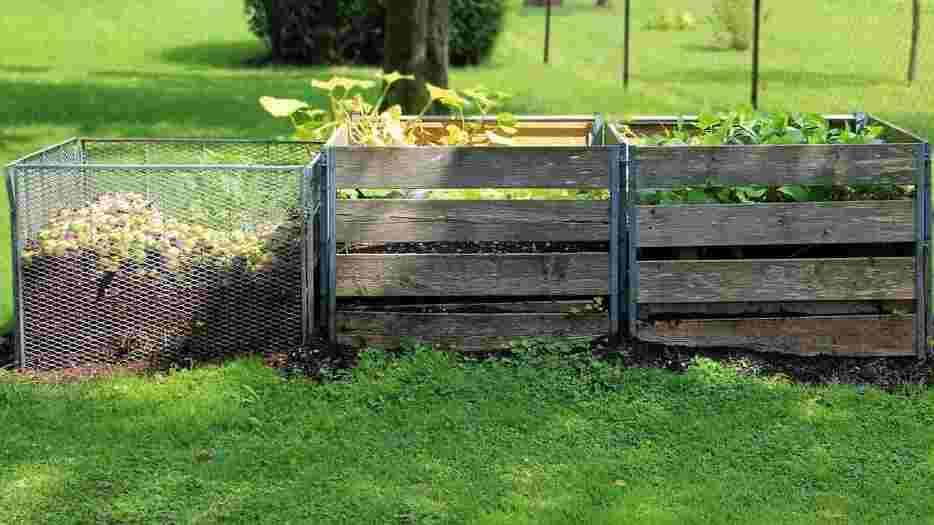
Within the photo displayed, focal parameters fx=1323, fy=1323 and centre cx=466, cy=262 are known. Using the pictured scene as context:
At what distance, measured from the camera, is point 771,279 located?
5859mm

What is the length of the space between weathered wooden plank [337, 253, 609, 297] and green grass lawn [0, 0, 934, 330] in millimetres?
2089

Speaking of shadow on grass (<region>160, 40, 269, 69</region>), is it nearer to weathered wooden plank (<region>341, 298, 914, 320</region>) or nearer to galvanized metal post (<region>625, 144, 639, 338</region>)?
weathered wooden plank (<region>341, 298, 914, 320</region>)

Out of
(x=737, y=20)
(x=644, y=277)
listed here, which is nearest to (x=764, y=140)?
(x=644, y=277)

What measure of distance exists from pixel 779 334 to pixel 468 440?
167cm

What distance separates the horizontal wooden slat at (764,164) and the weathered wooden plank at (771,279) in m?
0.36

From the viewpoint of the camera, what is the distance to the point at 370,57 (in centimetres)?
1992

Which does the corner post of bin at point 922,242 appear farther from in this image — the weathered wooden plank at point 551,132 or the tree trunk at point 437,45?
the tree trunk at point 437,45

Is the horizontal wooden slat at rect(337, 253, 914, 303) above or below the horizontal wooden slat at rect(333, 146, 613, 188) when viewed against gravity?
below

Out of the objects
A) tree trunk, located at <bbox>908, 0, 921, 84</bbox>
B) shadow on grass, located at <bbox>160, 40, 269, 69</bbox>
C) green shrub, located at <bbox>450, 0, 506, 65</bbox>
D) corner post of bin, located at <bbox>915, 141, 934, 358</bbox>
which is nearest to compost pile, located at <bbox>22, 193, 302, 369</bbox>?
corner post of bin, located at <bbox>915, 141, 934, 358</bbox>

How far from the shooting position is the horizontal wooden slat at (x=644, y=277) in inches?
231

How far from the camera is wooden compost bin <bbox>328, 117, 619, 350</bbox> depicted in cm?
588

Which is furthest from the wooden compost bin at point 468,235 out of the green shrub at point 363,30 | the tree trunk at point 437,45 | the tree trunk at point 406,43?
the green shrub at point 363,30

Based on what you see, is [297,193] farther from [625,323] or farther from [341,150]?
[625,323]

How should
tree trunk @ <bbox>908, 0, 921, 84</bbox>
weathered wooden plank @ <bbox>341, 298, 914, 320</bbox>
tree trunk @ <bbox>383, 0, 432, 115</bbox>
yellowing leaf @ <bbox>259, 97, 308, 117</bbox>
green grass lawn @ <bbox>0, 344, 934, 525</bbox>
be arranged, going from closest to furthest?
green grass lawn @ <bbox>0, 344, 934, 525</bbox>, weathered wooden plank @ <bbox>341, 298, 914, 320</bbox>, yellowing leaf @ <bbox>259, 97, 308, 117</bbox>, tree trunk @ <bbox>383, 0, 432, 115</bbox>, tree trunk @ <bbox>908, 0, 921, 84</bbox>
